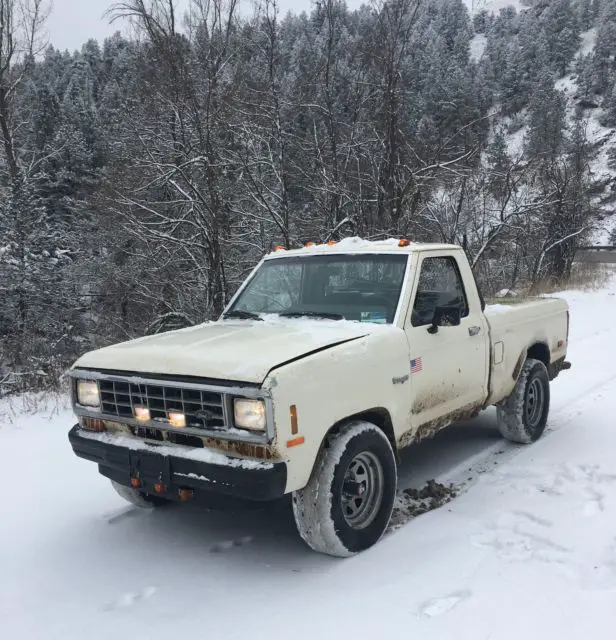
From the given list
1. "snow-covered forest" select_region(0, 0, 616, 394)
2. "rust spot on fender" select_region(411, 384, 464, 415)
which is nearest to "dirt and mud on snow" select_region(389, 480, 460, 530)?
"rust spot on fender" select_region(411, 384, 464, 415)

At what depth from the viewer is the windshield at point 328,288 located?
14.4 feet

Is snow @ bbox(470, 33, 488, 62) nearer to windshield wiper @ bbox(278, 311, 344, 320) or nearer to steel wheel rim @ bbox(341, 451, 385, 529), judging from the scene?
windshield wiper @ bbox(278, 311, 344, 320)

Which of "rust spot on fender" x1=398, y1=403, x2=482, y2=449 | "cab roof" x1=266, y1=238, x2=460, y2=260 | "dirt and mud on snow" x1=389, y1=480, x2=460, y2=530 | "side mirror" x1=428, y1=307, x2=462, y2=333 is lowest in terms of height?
"dirt and mud on snow" x1=389, y1=480, x2=460, y2=530

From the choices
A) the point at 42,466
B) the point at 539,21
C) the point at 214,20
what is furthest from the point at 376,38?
the point at 539,21

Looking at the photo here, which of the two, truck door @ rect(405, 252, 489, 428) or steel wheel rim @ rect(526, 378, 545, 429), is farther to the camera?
steel wheel rim @ rect(526, 378, 545, 429)

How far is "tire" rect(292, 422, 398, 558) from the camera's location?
3.44 metres

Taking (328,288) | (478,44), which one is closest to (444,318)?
(328,288)

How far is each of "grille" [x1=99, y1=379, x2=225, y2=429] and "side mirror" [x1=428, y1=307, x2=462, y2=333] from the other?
5.91 feet

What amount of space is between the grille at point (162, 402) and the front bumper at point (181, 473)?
0.69 ft

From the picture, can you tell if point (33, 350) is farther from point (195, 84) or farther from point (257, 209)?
point (195, 84)

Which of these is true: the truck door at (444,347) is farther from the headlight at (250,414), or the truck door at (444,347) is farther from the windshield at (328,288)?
the headlight at (250,414)

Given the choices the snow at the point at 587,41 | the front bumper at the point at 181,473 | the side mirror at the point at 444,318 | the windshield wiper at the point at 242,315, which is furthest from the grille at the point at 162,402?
the snow at the point at 587,41

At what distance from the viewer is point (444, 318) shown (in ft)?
14.4

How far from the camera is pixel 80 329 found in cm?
1983
